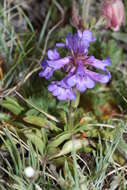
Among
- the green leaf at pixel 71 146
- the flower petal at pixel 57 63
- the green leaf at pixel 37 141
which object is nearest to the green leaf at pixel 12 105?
the green leaf at pixel 37 141

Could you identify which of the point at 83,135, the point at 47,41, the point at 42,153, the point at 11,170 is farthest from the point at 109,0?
the point at 11,170

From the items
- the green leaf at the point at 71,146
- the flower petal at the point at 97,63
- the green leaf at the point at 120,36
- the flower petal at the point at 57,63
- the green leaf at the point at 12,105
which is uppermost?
the flower petal at the point at 57,63

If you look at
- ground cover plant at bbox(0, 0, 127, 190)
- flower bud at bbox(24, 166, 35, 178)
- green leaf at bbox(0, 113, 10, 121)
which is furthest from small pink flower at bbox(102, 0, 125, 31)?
flower bud at bbox(24, 166, 35, 178)

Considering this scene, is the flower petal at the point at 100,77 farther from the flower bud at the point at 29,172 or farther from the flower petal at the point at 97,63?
the flower bud at the point at 29,172

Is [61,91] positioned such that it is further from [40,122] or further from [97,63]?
[40,122]

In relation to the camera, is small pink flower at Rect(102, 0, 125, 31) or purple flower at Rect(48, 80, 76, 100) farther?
small pink flower at Rect(102, 0, 125, 31)

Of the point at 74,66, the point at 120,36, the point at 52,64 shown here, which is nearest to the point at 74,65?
the point at 74,66

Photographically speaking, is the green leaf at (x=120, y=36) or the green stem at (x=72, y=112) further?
the green leaf at (x=120, y=36)

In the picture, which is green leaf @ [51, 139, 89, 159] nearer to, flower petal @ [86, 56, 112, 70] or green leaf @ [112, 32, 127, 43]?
flower petal @ [86, 56, 112, 70]

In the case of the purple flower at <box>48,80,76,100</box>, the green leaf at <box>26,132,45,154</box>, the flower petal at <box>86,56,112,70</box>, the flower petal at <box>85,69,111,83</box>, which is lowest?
the green leaf at <box>26,132,45,154</box>
